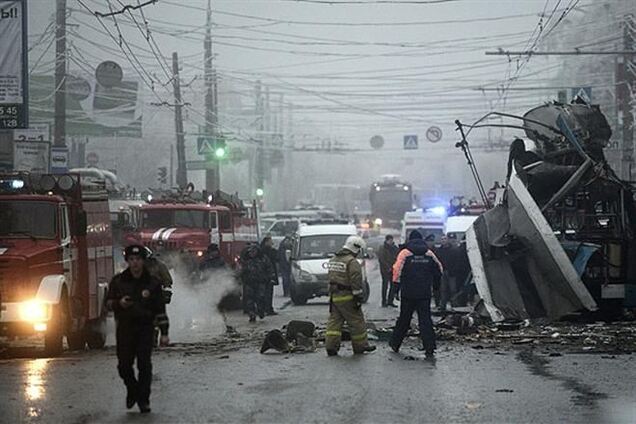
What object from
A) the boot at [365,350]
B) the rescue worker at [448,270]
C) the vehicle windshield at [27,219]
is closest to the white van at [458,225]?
the rescue worker at [448,270]

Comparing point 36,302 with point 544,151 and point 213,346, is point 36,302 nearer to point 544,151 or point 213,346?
point 213,346

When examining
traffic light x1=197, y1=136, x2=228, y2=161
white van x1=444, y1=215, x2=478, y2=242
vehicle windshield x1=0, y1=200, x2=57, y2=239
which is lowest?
white van x1=444, y1=215, x2=478, y2=242

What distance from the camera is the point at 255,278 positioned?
29.5m

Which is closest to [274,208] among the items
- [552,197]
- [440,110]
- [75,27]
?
[440,110]

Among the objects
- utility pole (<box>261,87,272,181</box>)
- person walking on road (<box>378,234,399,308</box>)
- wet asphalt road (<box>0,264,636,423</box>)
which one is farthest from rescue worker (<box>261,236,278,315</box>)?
utility pole (<box>261,87,272,181</box>)

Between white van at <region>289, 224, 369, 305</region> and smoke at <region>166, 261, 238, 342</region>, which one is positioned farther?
white van at <region>289, 224, 369, 305</region>

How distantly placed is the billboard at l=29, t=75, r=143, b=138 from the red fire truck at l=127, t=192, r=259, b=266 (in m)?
25.4

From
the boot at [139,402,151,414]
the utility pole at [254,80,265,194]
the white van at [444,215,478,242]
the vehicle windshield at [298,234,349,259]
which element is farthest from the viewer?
the utility pole at [254,80,265,194]

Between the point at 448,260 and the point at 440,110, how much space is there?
120 m

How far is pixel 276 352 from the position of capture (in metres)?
19.9

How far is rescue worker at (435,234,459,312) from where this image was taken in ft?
107

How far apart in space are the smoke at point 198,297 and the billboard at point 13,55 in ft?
16.7

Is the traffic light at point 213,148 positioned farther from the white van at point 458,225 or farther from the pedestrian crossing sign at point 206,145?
the white van at point 458,225

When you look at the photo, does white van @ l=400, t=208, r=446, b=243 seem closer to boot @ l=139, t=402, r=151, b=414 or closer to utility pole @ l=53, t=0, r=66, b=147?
utility pole @ l=53, t=0, r=66, b=147
